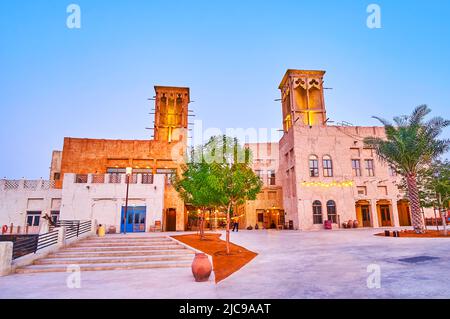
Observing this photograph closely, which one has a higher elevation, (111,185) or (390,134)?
(390,134)

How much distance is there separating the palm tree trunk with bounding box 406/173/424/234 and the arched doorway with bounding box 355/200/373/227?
12.0 meters

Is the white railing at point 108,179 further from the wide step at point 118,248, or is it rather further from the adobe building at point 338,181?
the adobe building at point 338,181

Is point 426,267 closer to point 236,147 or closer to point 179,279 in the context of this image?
point 179,279

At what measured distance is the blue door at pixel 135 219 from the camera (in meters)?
28.2

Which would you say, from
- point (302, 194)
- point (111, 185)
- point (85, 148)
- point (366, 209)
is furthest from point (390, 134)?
point (85, 148)

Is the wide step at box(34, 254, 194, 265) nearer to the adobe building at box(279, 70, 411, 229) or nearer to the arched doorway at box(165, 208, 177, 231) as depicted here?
the arched doorway at box(165, 208, 177, 231)

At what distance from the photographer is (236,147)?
1459 cm

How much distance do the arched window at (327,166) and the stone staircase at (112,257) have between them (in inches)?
880

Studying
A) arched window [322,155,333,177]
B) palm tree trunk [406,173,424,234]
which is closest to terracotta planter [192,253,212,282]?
palm tree trunk [406,173,424,234]

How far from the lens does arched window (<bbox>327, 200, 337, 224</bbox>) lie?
99.7ft

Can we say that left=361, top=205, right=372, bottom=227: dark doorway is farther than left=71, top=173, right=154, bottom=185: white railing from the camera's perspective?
Yes

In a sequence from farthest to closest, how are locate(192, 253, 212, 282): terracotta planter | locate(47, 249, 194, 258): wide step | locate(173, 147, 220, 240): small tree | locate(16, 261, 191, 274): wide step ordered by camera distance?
1. locate(173, 147, 220, 240): small tree
2. locate(47, 249, 194, 258): wide step
3. locate(16, 261, 191, 274): wide step
4. locate(192, 253, 212, 282): terracotta planter

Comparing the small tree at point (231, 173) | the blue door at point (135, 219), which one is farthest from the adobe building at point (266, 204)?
the small tree at point (231, 173)

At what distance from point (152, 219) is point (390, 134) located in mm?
23200
